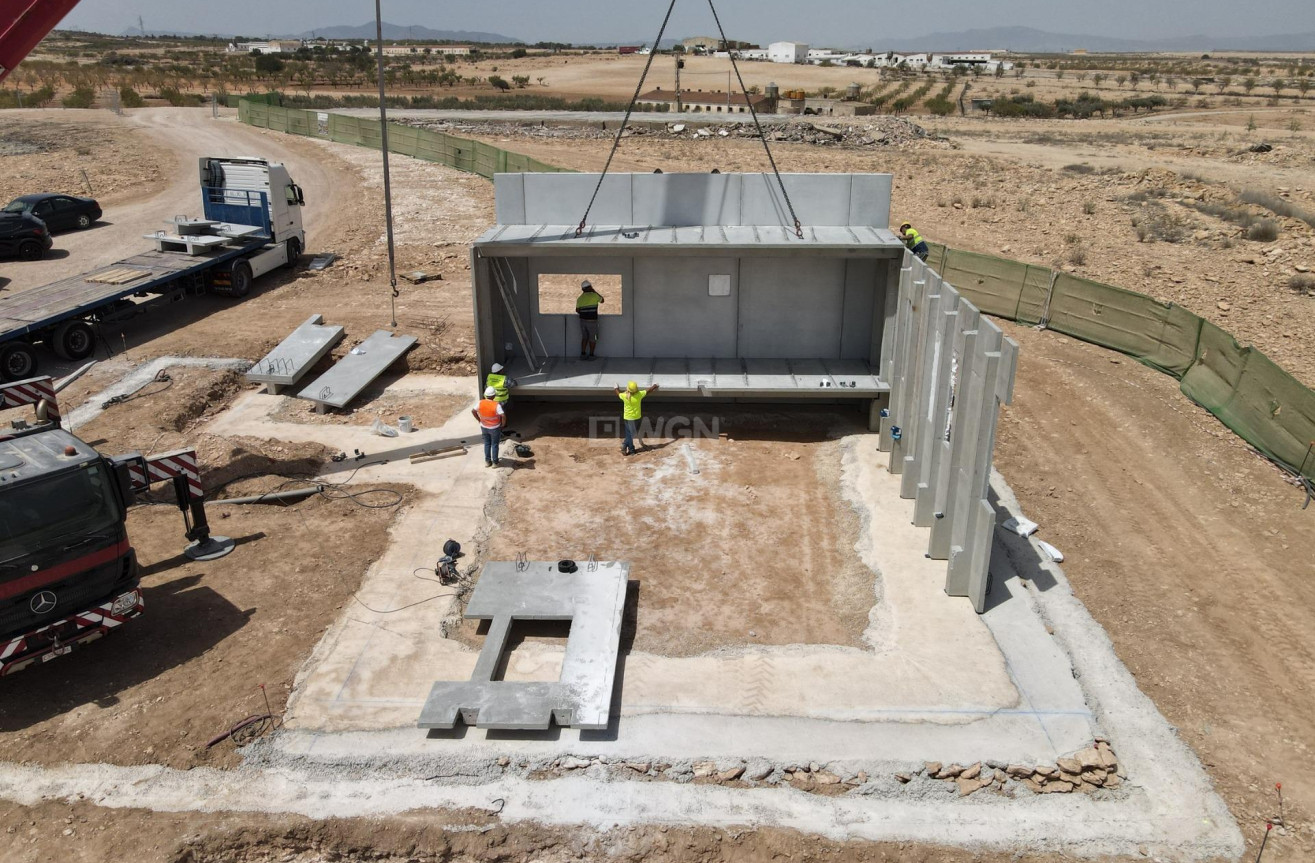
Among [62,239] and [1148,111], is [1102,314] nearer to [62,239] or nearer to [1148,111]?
[62,239]

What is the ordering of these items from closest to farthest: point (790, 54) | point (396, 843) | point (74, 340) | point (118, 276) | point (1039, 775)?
1. point (396, 843)
2. point (1039, 775)
3. point (74, 340)
4. point (118, 276)
5. point (790, 54)

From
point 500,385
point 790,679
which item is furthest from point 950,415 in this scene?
point 500,385

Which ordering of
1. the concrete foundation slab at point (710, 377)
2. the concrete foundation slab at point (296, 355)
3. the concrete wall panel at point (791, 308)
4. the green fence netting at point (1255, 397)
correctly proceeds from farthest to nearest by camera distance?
the concrete foundation slab at point (296, 355) < the concrete wall panel at point (791, 308) < the concrete foundation slab at point (710, 377) < the green fence netting at point (1255, 397)

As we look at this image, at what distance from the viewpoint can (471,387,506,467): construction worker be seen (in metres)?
15.0

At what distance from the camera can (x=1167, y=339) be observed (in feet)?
63.5

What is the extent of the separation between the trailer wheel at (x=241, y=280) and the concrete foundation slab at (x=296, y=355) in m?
4.13

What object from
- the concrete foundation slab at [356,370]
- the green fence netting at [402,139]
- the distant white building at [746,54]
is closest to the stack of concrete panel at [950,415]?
the concrete foundation slab at [356,370]

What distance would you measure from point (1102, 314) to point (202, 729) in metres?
19.5

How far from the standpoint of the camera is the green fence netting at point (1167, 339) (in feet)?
51.1

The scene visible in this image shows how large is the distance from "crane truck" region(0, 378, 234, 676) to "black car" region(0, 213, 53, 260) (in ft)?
67.1

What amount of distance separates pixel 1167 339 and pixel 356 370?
55.5ft

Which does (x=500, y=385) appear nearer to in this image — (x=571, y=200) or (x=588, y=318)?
(x=588, y=318)

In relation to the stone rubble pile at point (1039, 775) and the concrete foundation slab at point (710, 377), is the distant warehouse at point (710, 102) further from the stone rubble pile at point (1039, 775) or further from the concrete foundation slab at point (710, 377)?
the stone rubble pile at point (1039, 775)

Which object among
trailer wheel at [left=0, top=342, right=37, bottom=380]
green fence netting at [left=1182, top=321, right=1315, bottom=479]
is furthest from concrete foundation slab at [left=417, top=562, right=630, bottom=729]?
trailer wheel at [left=0, top=342, right=37, bottom=380]
